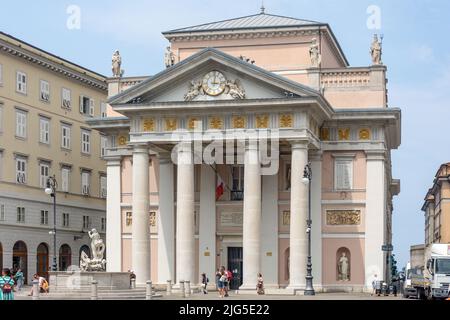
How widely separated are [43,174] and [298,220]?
88.1ft

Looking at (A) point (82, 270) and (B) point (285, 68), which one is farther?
(B) point (285, 68)

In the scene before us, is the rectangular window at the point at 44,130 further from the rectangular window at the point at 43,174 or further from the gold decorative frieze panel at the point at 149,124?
the gold decorative frieze panel at the point at 149,124

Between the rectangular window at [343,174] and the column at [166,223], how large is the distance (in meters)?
10.3

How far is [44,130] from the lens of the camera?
69625 millimetres

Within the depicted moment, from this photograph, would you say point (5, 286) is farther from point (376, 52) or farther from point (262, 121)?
point (376, 52)

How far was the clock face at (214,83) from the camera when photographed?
167ft

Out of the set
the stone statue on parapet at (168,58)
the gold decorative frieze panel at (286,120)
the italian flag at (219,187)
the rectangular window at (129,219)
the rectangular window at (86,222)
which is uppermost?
the stone statue on parapet at (168,58)

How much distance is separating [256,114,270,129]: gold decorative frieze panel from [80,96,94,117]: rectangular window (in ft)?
96.2

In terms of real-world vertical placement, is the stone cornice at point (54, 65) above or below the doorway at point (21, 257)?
above

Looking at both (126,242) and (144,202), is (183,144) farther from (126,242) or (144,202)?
(126,242)

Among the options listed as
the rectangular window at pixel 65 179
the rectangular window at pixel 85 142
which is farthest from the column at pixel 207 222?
the rectangular window at pixel 85 142

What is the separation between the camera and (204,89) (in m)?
51.1
